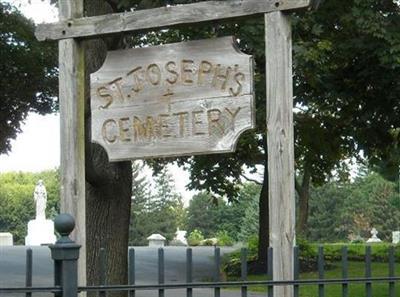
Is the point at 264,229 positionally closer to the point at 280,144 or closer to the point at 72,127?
the point at 72,127

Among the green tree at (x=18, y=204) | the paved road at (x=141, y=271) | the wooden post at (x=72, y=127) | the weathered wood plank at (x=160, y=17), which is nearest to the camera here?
the weathered wood plank at (x=160, y=17)

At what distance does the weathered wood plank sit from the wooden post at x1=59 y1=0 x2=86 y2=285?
11 cm

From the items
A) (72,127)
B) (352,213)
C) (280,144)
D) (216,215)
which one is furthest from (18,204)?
(280,144)

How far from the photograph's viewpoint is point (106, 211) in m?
8.77

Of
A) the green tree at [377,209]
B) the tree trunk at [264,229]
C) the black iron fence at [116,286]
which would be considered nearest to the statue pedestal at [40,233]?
the tree trunk at [264,229]

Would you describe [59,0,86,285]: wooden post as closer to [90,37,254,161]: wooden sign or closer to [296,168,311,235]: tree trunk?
[90,37,254,161]: wooden sign

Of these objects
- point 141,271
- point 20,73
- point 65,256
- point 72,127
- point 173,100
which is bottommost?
point 141,271

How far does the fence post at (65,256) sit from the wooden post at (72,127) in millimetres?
2115

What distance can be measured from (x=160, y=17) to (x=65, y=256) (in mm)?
2553

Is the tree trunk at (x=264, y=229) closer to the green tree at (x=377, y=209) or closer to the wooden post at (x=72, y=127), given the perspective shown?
the wooden post at (x=72, y=127)

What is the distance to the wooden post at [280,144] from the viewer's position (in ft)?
18.2

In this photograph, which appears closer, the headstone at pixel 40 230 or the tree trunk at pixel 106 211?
the tree trunk at pixel 106 211

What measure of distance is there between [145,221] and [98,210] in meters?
70.3

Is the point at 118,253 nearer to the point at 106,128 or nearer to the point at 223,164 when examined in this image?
the point at 106,128
